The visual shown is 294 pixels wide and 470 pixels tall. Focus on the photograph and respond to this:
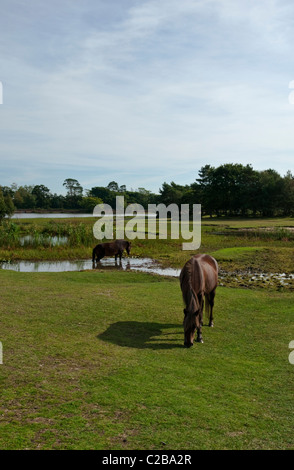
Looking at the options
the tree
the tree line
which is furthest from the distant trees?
the tree

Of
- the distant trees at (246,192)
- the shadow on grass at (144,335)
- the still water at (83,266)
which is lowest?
the still water at (83,266)

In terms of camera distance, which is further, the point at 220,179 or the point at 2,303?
the point at 220,179

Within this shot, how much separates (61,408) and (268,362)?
382cm

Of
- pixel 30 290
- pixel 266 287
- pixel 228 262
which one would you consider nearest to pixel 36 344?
pixel 30 290

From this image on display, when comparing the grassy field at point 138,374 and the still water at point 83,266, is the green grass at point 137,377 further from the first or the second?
the still water at point 83,266

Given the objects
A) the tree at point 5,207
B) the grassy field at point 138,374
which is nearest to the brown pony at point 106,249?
the grassy field at point 138,374

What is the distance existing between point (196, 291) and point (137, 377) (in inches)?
103

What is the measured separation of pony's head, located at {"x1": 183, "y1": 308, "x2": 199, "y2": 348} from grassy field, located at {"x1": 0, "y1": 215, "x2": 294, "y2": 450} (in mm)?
196

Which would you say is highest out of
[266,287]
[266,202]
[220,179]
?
[220,179]

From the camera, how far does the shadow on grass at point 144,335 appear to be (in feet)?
23.2

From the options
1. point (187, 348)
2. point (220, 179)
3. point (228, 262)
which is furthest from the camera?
point (220, 179)

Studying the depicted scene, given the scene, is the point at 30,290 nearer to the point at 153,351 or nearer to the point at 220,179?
the point at 153,351

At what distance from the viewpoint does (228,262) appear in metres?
20.0
